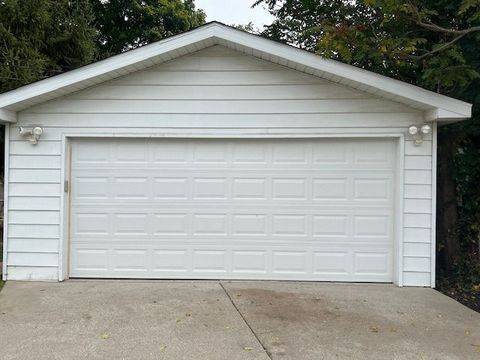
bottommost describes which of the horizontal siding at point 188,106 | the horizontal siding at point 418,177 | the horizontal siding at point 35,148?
the horizontal siding at point 418,177

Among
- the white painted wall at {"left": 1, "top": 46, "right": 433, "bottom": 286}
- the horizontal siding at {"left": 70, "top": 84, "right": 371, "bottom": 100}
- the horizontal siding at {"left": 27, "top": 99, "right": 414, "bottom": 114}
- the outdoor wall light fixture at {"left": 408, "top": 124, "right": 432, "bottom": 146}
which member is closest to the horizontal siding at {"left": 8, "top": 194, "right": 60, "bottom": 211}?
the white painted wall at {"left": 1, "top": 46, "right": 433, "bottom": 286}

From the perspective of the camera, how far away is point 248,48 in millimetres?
5828

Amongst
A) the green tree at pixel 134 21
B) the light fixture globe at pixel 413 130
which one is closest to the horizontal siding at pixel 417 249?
the light fixture globe at pixel 413 130

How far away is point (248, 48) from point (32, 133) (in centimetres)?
318

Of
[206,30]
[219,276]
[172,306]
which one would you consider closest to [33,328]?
[172,306]

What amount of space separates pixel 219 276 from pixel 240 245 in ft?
1.76

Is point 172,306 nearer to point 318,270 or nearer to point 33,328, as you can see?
point 33,328

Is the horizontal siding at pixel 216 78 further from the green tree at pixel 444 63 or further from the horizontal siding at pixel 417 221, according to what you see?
the horizontal siding at pixel 417 221

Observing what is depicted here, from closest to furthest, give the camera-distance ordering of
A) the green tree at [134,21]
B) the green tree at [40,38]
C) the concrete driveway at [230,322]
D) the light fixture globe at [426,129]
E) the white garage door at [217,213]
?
the concrete driveway at [230,322]
the light fixture globe at [426,129]
the white garage door at [217,213]
the green tree at [40,38]
the green tree at [134,21]

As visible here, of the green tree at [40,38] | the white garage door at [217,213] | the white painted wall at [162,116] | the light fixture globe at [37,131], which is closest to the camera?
the light fixture globe at [37,131]

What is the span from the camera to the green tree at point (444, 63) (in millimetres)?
5285

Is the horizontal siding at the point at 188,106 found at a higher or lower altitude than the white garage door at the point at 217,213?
higher

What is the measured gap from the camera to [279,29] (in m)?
10.6

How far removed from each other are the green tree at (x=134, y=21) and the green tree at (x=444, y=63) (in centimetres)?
1031
